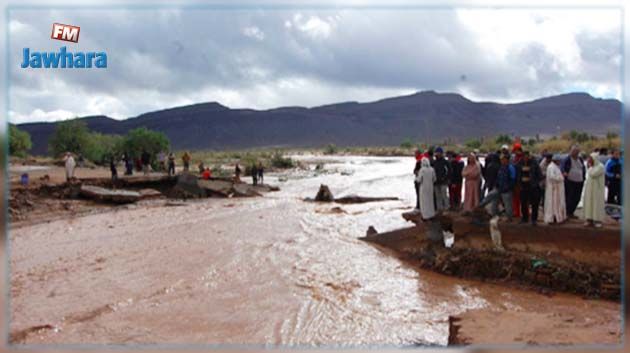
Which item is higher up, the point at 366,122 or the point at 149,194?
the point at 366,122

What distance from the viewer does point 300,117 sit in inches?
6048

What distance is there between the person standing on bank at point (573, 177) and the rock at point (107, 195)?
1788 cm

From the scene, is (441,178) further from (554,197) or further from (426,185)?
(554,197)

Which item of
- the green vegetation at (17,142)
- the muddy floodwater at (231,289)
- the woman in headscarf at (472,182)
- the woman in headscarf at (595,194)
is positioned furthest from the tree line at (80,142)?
the woman in headscarf at (595,194)

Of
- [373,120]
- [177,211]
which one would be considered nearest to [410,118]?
[373,120]

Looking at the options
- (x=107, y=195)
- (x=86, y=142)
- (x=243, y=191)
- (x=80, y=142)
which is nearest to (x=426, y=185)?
(x=107, y=195)

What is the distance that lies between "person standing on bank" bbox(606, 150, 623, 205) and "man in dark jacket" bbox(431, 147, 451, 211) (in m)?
3.47

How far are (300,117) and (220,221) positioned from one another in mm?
135503

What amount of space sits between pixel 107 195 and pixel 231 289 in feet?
46.0

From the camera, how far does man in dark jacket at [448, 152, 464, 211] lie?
1210cm

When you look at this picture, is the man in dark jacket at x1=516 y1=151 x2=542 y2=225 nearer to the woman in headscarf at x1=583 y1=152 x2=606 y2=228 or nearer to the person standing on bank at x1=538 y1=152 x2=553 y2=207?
the person standing on bank at x1=538 y1=152 x2=553 y2=207

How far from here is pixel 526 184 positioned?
10102mm

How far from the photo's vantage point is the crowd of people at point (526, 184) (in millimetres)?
9789

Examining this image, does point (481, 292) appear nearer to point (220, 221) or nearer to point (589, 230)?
point (589, 230)
